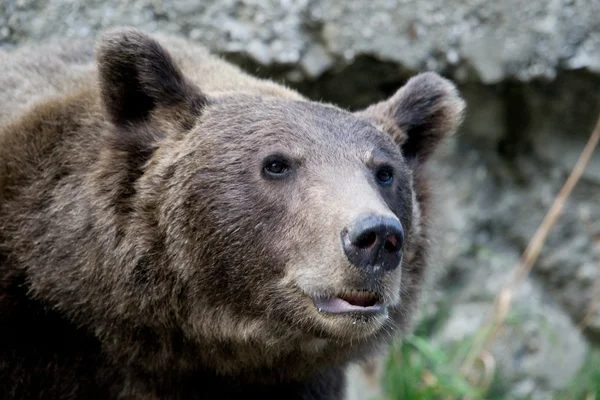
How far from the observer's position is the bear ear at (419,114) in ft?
15.1

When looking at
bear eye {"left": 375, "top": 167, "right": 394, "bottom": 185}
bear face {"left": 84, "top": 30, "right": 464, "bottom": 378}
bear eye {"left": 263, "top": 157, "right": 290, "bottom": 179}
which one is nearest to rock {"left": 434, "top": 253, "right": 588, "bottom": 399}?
bear face {"left": 84, "top": 30, "right": 464, "bottom": 378}

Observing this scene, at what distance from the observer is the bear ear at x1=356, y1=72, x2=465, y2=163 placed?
4.60m

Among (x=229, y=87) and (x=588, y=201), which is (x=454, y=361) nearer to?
(x=588, y=201)

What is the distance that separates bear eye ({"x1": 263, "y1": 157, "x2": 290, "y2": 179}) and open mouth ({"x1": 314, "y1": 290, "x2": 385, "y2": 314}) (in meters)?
0.57

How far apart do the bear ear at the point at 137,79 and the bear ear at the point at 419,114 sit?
2.87 ft

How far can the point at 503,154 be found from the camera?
275 inches

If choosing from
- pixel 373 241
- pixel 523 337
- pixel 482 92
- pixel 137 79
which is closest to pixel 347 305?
pixel 373 241

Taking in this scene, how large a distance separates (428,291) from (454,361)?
21.7 inches

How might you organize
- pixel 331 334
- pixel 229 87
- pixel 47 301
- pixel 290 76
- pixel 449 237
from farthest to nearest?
pixel 449 237 < pixel 290 76 < pixel 229 87 < pixel 47 301 < pixel 331 334

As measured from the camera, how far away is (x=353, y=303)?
360 centimetres

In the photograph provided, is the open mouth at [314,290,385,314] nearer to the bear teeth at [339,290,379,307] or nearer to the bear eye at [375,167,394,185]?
the bear teeth at [339,290,379,307]

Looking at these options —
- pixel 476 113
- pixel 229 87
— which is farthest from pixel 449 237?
pixel 229 87

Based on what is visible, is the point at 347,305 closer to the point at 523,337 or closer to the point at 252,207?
the point at 252,207

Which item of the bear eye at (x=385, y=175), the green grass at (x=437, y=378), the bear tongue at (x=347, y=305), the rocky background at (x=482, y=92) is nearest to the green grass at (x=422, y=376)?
the green grass at (x=437, y=378)
